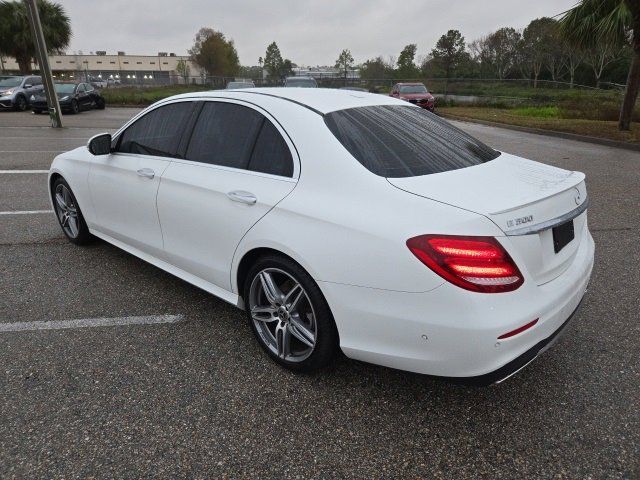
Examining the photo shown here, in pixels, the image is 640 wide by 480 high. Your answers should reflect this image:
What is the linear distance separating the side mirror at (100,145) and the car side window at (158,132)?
0.08m

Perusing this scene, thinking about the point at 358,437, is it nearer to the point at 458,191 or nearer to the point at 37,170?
the point at 458,191

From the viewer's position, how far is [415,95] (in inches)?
866

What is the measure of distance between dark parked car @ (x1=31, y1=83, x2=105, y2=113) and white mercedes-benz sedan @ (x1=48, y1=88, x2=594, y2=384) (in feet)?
66.4

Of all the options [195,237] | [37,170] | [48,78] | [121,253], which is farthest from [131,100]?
[195,237]

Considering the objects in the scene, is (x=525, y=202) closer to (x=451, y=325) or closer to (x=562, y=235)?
(x=562, y=235)

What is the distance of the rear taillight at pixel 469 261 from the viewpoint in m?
1.93

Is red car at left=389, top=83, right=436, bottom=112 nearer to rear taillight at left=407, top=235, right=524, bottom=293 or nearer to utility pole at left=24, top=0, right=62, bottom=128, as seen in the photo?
utility pole at left=24, top=0, right=62, bottom=128

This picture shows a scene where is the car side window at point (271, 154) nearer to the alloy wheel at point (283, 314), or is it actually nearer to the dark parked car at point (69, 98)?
the alloy wheel at point (283, 314)

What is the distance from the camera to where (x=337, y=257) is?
220cm

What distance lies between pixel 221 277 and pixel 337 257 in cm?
103

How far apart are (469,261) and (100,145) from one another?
10.4 ft

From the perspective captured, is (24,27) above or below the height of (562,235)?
above

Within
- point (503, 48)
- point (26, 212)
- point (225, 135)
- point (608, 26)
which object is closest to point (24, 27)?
point (26, 212)

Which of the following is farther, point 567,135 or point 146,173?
point 567,135
